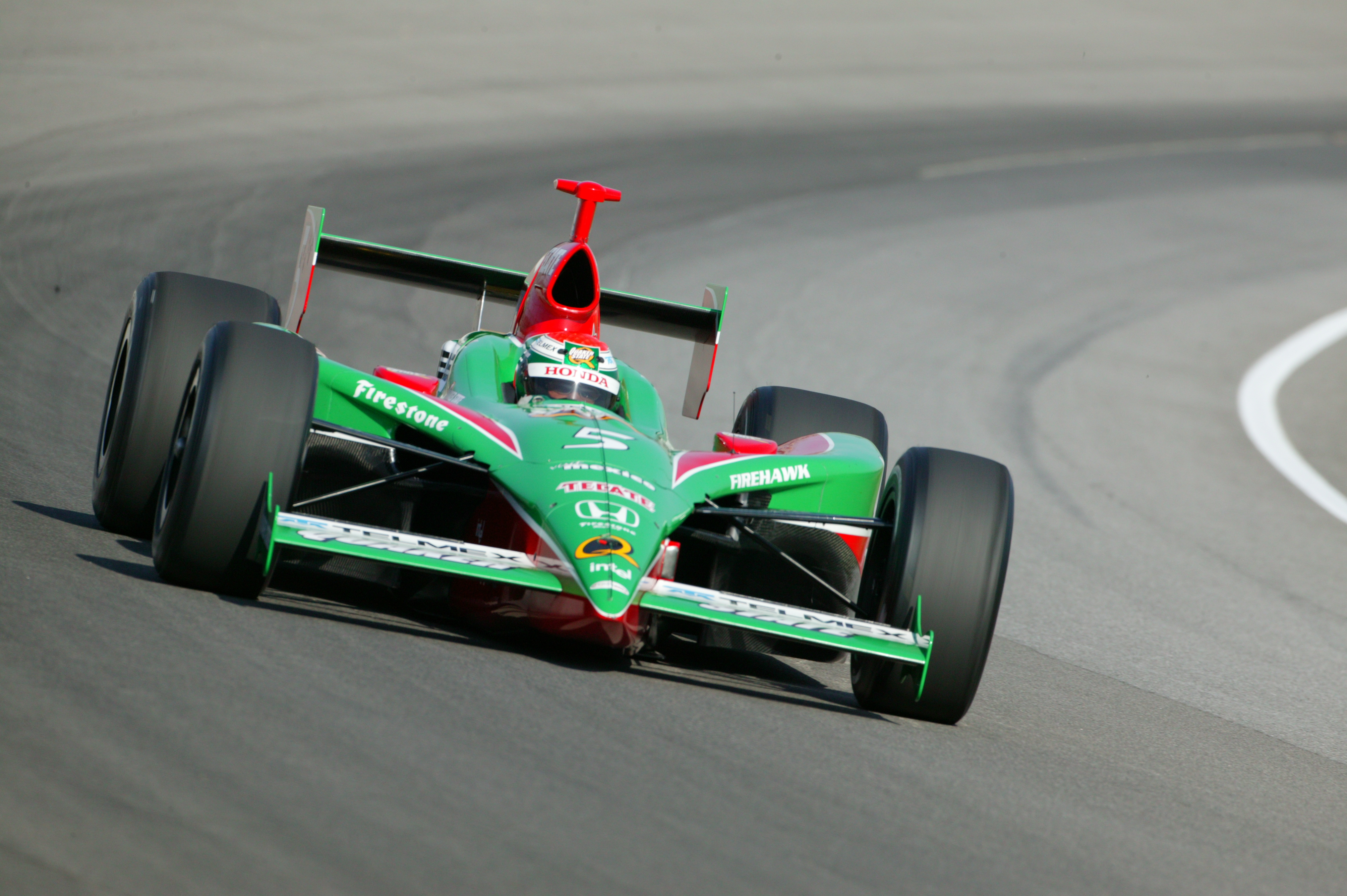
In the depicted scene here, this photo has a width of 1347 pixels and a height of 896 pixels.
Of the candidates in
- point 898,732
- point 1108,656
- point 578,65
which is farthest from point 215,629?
point 578,65

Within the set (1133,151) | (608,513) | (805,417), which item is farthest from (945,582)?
(1133,151)

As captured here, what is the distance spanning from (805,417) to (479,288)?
6.45ft

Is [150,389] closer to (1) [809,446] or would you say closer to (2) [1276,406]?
(1) [809,446]

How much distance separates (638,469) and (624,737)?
57.0 inches

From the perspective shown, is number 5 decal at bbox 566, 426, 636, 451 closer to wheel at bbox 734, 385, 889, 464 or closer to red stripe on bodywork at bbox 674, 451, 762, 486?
red stripe on bodywork at bbox 674, 451, 762, 486

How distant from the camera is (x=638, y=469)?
5.97m

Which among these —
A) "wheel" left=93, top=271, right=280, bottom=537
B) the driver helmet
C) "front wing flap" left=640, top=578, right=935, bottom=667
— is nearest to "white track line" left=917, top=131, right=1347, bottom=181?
the driver helmet

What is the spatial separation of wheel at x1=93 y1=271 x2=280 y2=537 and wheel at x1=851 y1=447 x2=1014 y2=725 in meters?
2.80

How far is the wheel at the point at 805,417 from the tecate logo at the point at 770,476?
140cm

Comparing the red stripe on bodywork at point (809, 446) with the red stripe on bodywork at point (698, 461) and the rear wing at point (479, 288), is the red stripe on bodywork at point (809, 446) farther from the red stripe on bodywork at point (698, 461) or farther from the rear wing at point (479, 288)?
the rear wing at point (479, 288)

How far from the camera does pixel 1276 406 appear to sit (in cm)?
→ 1467

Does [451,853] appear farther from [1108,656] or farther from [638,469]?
[1108,656]

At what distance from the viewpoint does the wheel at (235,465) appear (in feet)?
18.0

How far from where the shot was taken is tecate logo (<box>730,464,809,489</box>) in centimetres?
636
